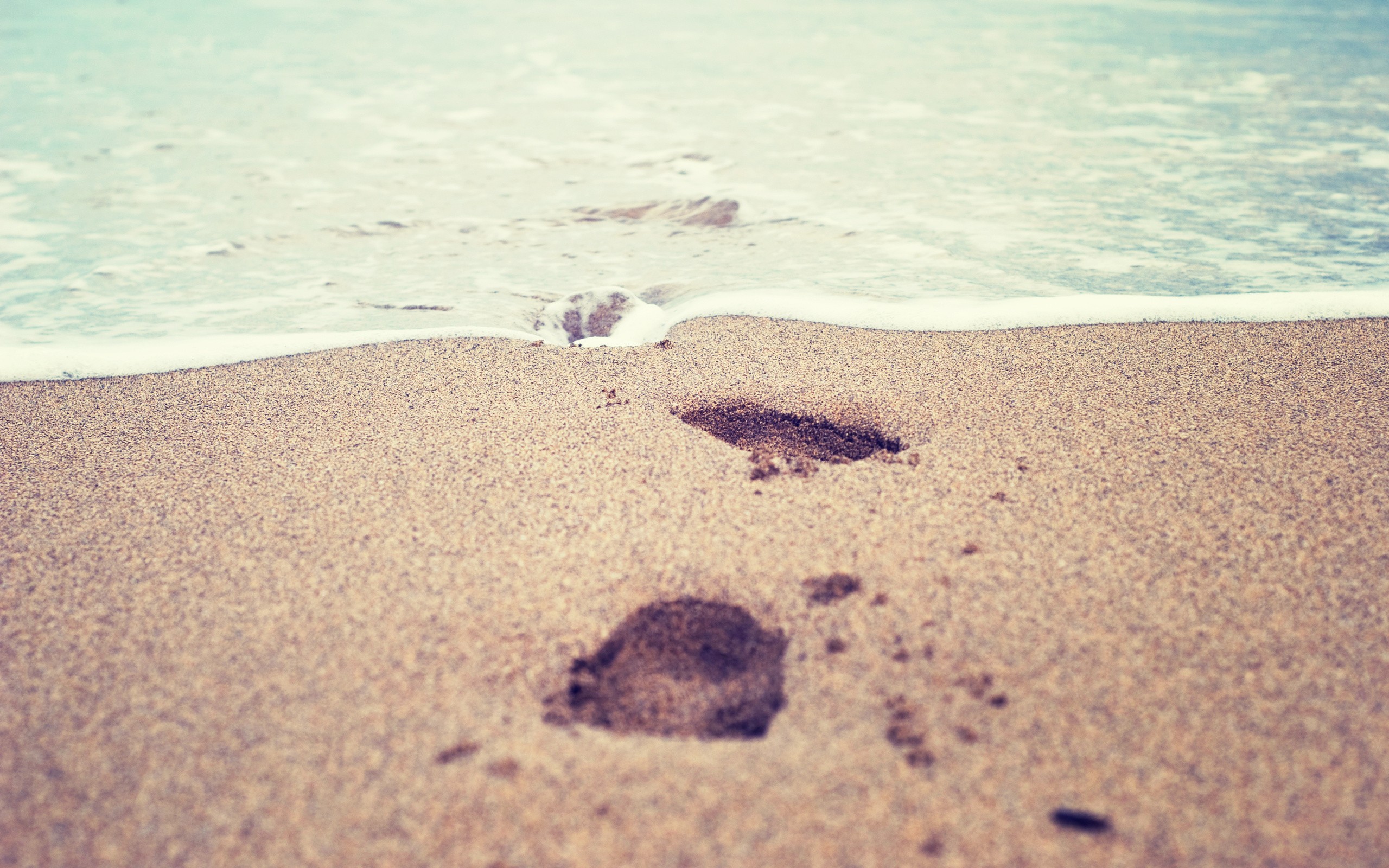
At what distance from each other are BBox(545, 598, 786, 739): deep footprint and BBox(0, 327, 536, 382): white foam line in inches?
72.6

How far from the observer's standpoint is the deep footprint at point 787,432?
8.39 feet

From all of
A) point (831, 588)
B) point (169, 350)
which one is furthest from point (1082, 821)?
point (169, 350)

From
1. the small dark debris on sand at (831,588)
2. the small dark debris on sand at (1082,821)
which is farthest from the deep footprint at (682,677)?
the small dark debris on sand at (1082,821)

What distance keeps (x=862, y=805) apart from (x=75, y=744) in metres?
1.41

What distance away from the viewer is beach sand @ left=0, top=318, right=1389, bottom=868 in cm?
144

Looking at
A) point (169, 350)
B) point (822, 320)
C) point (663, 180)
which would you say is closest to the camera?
point (169, 350)

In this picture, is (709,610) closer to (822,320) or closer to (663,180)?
(822,320)

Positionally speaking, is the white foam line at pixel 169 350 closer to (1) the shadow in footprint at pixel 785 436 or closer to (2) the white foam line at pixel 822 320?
(2) the white foam line at pixel 822 320

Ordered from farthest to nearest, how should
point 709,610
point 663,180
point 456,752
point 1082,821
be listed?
point 663,180, point 709,610, point 456,752, point 1082,821

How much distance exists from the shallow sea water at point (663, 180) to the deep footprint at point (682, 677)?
1.91 m

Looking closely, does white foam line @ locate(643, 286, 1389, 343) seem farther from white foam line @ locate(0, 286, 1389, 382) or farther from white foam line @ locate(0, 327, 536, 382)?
white foam line @ locate(0, 327, 536, 382)

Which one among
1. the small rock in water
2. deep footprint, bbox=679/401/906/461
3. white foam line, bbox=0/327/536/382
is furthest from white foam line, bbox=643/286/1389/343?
white foam line, bbox=0/327/536/382

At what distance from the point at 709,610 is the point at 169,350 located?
8.44ft

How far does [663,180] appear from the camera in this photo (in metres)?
6.02
